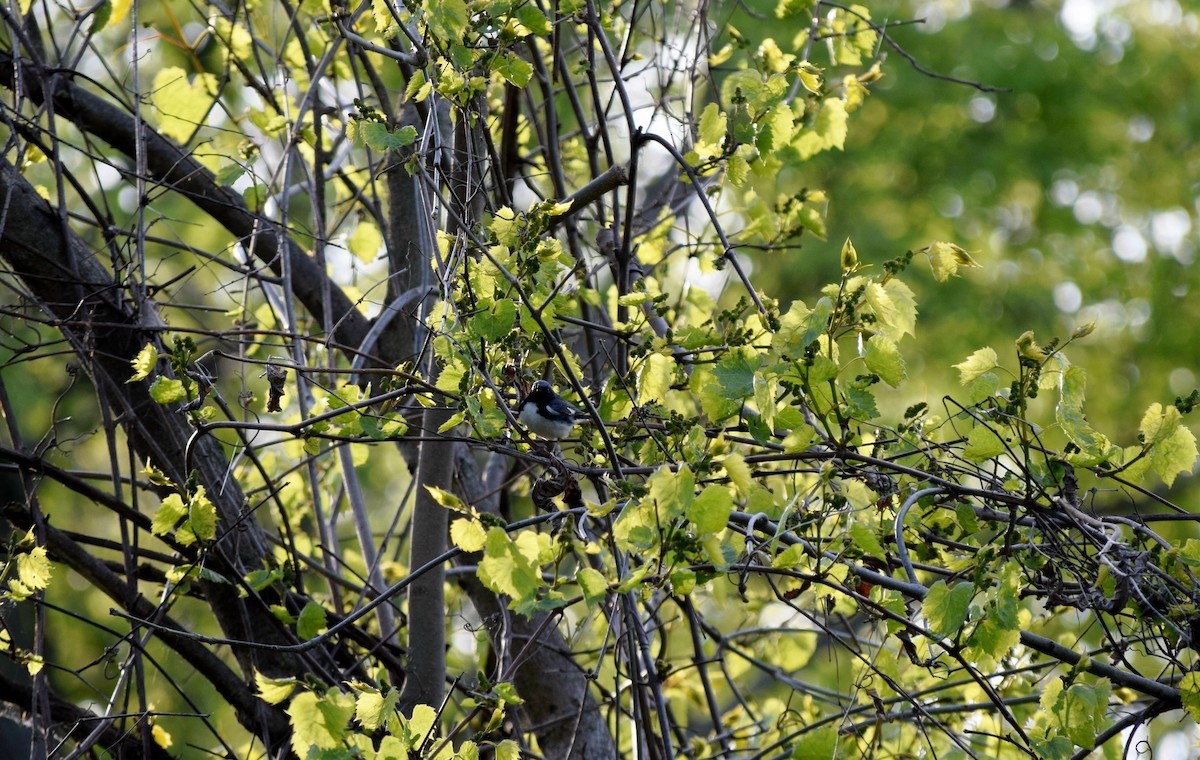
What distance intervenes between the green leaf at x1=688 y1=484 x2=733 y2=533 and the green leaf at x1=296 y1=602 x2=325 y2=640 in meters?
1.11

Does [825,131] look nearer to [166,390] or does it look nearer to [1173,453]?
[1173,453]

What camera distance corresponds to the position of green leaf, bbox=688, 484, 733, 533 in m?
1.66

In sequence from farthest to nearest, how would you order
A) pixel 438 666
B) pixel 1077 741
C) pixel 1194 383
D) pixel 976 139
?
pixel 976 139
pixel 1194 383
pixel 438 666
pixel 1077 741

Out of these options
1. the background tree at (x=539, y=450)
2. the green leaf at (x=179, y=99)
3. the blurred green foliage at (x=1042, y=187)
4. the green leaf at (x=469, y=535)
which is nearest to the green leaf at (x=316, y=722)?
the background tree at (x=539, y=450)

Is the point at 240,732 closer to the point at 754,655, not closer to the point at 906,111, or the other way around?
the point at 754,655

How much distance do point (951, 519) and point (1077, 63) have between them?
7671 mm

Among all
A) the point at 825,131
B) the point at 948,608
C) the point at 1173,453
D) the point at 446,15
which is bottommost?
the point at 948,608

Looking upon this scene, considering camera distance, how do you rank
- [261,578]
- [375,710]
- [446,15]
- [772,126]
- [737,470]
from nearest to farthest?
[737,470]
[375,710]
[446,15]
[772,126]
[261,578]

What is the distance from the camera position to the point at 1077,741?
1.91 meters

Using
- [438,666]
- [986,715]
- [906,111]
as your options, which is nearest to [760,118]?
[438,666]

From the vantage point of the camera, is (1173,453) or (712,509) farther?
(1173,453)

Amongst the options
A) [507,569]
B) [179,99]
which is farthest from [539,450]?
[179,99]

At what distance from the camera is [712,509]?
5.46ft

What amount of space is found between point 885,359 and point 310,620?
4.52 feet
